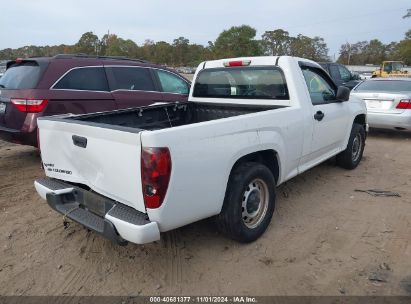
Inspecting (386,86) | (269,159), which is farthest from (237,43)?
(269,159)

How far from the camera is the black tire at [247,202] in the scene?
3260 millimetres

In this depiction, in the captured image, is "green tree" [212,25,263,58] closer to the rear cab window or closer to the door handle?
the rear cab window

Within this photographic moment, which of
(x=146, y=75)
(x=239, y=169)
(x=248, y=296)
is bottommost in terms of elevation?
(x=248, y=296)

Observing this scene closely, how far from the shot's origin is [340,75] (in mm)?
15109

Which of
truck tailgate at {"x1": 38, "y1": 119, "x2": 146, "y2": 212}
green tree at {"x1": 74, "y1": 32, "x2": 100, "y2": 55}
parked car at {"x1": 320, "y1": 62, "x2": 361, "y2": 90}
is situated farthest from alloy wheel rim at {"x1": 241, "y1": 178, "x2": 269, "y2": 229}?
green tree at {"x1": 74, "y1": 32, "x2": 100, "y2": 55}

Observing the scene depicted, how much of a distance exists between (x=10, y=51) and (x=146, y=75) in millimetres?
100404

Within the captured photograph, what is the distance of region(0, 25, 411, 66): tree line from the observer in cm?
8306

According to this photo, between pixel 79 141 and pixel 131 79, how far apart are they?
155 inches

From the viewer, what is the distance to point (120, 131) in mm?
2666

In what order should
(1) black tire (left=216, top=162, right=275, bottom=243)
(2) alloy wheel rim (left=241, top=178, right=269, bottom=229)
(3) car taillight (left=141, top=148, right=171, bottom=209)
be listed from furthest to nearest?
(2) alloy wheel rim (left=241, top=178, right=269, bottom=229) < (1) black tire (left=216, top=162, right=275, bottom=243) < (3) car taillight (left=141, top=148, right=171, bottom=209)

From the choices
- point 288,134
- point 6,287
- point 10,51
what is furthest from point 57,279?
point 10,51

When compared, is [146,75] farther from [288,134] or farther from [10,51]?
[10,51]

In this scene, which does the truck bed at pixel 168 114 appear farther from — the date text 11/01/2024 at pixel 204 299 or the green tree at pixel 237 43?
the green tree at pixel 237 43

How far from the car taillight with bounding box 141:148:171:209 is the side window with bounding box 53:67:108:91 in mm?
3786
